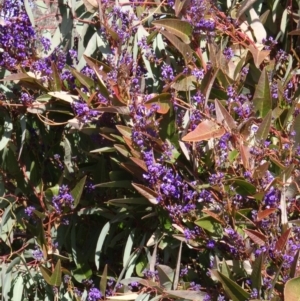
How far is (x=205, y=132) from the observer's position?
1.29 m

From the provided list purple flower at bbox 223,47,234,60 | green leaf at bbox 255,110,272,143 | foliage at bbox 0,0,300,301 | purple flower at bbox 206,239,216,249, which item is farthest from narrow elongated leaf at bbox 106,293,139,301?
purple flower at bbox 223,47,234,60

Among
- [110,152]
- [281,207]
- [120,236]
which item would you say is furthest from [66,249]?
[281,207]

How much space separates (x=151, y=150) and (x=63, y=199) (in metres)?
0.30

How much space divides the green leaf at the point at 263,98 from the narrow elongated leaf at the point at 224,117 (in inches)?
4.2

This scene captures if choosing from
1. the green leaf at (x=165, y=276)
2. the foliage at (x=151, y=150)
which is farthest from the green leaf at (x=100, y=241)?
the green leaf at (x=165, y=276)

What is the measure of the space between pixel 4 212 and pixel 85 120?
0.42 meters

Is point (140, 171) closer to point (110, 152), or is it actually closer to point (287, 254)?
point (110, 152)

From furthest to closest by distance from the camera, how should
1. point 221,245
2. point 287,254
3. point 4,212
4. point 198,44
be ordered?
point 4,212
point 198,44
point 221,245
point 287,254

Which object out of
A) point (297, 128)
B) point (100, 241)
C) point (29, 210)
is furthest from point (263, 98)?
point (29, 210)

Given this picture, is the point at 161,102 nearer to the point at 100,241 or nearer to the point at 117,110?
the point at 117,110

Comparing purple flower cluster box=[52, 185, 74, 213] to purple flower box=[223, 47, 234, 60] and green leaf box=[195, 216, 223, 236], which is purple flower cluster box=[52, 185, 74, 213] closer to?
green leaf box=[195, 216, 223, 236]

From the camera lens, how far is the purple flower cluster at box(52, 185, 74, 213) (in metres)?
1.51

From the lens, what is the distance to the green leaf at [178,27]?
147cm

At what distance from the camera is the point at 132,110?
4.43 ft
